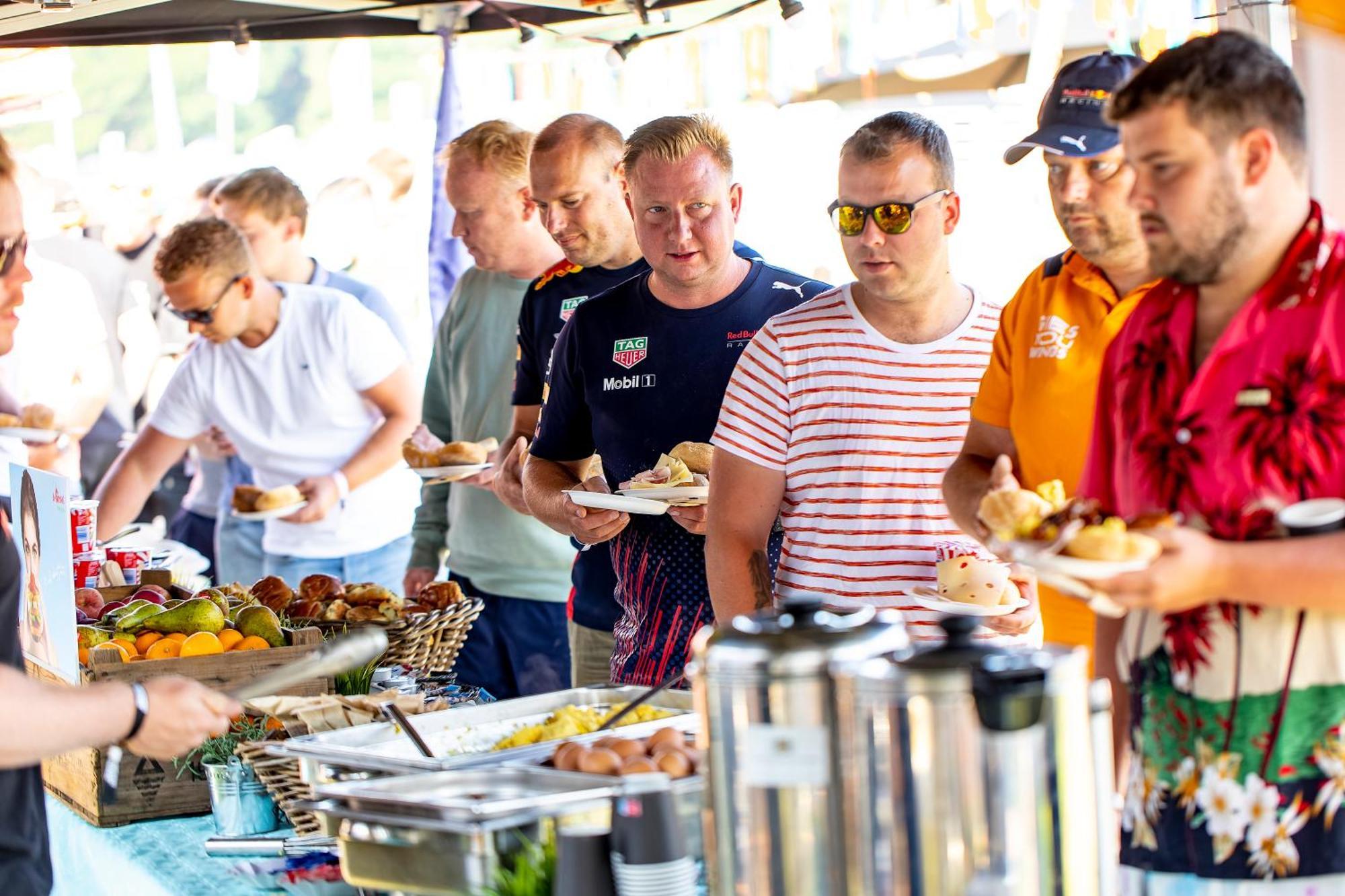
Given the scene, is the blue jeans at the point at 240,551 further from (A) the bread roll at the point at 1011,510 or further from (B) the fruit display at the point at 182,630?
(A) the bread roll at the point at 1011,510

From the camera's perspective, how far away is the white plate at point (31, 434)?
3.89m

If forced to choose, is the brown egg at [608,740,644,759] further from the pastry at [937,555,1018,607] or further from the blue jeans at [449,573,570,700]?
the blue jeans at [449,573,570,700]

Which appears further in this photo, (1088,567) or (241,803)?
(241,803)

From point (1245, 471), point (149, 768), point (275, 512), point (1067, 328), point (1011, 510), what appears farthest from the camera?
point (275, 512)

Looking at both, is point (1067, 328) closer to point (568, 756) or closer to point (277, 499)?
point (568, 756)

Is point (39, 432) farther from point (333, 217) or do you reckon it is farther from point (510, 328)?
point (333, 217)

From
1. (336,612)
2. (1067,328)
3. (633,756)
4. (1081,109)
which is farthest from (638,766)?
(336,612)

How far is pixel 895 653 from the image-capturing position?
141 centimetres

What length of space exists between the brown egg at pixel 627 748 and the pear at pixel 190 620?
122 centimetres

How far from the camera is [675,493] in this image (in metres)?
2.60

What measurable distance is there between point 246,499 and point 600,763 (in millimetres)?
2640

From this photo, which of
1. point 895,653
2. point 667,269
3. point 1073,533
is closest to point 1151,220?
point 1073,533

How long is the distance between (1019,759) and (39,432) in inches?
131

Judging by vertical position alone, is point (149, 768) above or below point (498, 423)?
below
